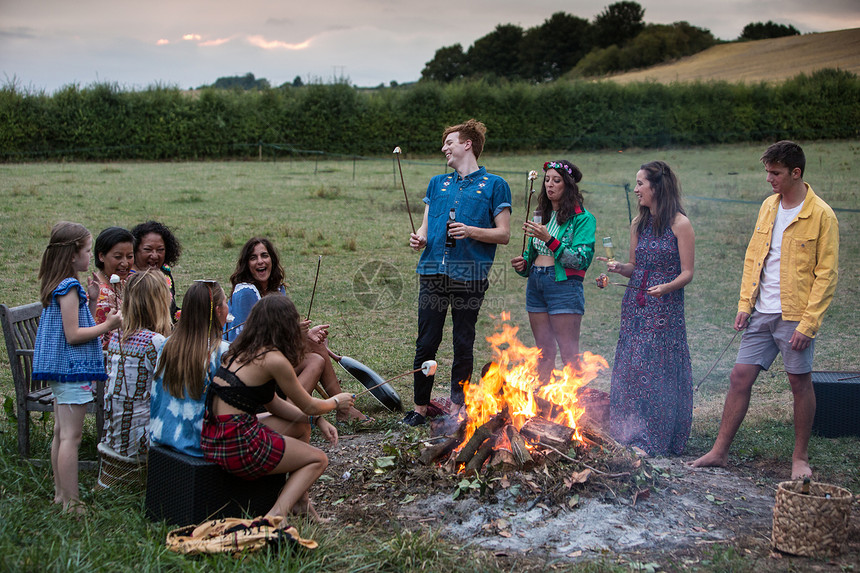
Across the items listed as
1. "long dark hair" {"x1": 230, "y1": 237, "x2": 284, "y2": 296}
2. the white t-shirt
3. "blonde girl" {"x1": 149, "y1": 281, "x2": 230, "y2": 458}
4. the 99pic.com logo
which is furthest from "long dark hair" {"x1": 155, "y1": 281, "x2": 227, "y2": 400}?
the 99pic.com logo

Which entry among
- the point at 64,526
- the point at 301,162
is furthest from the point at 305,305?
the point at 301,162

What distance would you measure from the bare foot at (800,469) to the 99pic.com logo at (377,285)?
18.9 feet

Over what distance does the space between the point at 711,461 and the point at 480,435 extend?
1528 mm

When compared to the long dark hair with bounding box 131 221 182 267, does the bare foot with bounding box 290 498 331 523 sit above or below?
below

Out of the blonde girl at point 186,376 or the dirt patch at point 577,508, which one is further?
the blonde girl at point 186,376

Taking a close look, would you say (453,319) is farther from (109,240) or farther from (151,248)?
(109,240)

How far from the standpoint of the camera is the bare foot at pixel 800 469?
14.4 feet

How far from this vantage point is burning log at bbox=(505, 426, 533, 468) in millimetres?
4179

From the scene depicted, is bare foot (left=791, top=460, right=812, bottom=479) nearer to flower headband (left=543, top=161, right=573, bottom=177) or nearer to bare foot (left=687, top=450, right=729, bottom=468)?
bare foot (left=687, top=450, right=729, bottom=468)

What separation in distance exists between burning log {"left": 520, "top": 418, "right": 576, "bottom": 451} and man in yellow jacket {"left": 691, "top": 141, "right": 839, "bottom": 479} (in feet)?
3.13

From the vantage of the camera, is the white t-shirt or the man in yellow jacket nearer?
the man in yellow jacket

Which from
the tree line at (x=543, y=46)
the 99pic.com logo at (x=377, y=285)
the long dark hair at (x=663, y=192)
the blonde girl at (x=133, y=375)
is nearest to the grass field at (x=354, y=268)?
the 99pic.com logo at (x=377, y=285)

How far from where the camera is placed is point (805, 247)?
14.3 feet

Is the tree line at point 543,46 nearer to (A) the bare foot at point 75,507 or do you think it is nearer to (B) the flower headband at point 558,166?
(B) the flower headband at point 558,166
